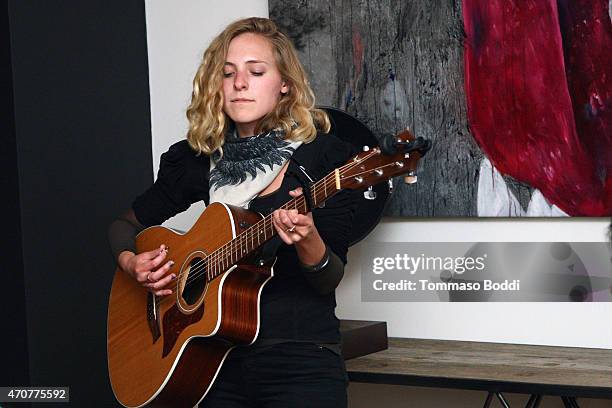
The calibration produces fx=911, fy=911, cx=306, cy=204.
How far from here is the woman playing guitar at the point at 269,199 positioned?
1.92m

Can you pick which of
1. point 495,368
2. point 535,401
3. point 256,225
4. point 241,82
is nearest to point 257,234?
point 256,225

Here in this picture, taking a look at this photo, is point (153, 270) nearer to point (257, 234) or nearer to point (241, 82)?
point (257, 234)

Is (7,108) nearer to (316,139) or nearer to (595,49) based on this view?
(316,139)

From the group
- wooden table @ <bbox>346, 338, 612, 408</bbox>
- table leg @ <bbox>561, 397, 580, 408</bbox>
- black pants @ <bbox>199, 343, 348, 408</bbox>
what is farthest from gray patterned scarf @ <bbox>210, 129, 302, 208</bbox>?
table leg @ <bbox>561, 397, 580, 408</bbox>

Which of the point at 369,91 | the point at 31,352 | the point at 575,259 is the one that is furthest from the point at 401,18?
the point at 31,352

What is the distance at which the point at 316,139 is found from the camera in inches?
81.4

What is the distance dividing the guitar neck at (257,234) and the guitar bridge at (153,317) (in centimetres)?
26

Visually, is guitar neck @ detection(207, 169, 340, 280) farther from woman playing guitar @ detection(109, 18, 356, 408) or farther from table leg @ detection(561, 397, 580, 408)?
table leg @ detection(561, 397, 580, 408)

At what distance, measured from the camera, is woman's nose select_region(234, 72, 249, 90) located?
2104mm

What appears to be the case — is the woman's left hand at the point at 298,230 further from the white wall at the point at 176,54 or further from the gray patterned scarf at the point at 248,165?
the white wall at the point at 176,54

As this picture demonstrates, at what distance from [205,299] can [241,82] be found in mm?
506

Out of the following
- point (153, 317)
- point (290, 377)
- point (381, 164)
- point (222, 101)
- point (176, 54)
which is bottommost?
point (290, 377)

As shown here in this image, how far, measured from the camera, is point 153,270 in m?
2.22

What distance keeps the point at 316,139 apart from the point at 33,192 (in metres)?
1.43
